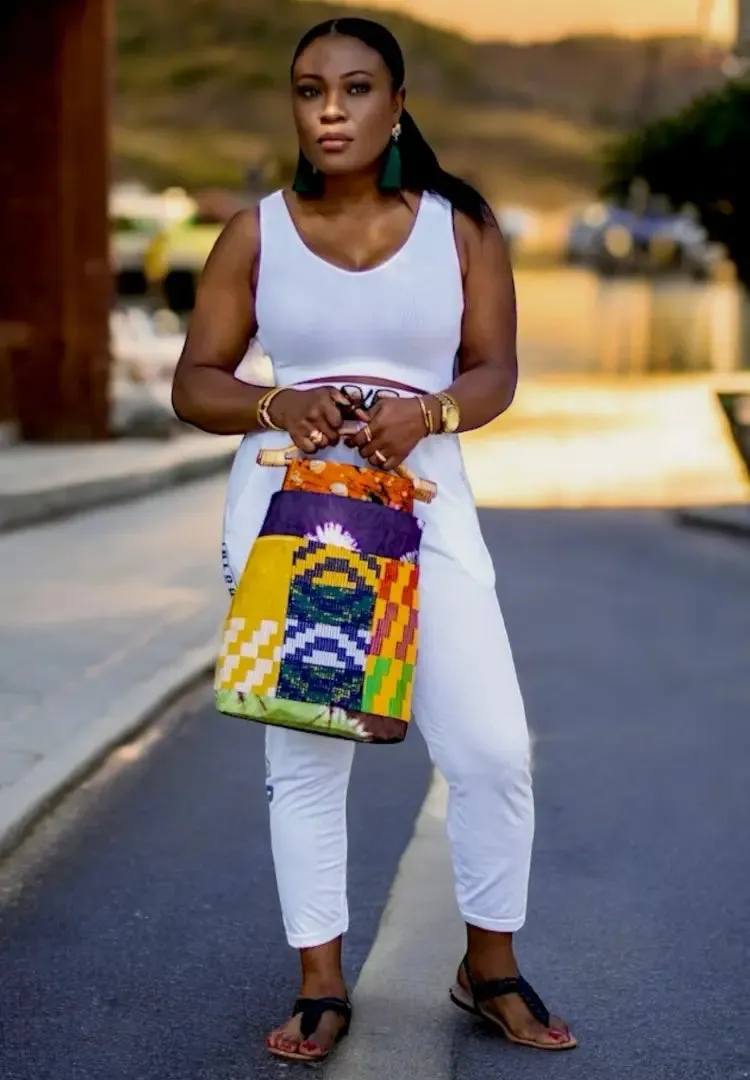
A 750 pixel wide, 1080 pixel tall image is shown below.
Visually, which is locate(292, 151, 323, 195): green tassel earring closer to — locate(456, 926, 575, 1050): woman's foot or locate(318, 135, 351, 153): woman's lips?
locate(318, 135, 351, 153): woman's lips

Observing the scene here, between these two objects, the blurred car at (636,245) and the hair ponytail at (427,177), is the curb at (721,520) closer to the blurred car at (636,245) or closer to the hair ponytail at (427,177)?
the hair ponytail at (427,177)

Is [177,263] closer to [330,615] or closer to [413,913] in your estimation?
[413,913]

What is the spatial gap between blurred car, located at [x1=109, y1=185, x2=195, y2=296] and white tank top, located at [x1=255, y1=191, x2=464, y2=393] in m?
31.8

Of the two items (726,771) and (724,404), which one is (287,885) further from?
(724,404)

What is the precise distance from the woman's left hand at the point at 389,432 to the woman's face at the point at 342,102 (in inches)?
16.9

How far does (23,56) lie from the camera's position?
48.4ft

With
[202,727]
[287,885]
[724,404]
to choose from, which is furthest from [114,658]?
[724,404]

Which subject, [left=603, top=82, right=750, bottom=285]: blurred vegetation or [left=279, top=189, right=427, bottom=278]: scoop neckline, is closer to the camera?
[left=279, top=189, right=427, bottom=278]: scoop neckline

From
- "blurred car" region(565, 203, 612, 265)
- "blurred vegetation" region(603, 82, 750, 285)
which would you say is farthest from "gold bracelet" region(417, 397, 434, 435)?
"blurred car" region(565, 203, 612, 265)

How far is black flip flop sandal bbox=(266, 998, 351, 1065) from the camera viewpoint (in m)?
3.90

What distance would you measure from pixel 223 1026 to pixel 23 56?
1165cm

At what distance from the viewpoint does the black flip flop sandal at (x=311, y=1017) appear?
390 cm

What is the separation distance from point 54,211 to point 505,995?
11543mm

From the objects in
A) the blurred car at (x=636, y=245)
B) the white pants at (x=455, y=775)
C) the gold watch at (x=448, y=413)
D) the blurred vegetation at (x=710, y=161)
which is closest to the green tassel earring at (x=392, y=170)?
the gold watch at (x=448, y=413)
